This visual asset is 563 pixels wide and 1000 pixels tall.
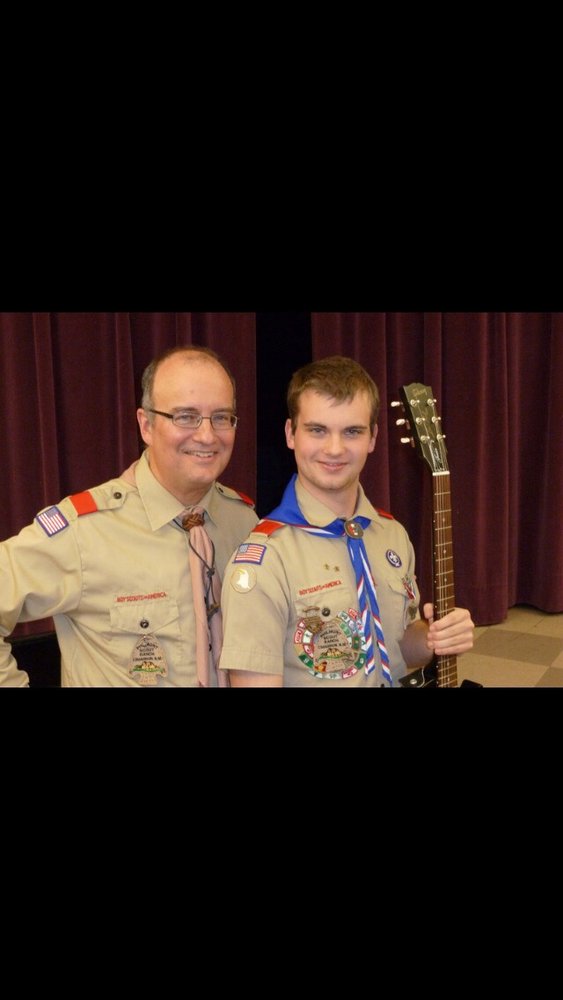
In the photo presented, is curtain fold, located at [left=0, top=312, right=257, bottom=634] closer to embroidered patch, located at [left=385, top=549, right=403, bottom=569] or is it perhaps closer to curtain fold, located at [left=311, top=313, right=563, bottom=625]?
curtain fold, located at [left=311, top=313, right=563, bottom=625]

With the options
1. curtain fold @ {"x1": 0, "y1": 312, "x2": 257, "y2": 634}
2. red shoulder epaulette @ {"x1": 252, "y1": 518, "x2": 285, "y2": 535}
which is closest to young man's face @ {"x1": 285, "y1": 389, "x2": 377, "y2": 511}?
red shoulder epaulette @ {"x1": 252, "y1": 518, "x2": 285, "y2": 535}

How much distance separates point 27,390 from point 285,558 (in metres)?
1.78

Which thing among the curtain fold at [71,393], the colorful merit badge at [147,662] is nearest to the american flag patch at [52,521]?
the colorful merit badge at [147,662]

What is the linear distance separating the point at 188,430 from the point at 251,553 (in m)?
0.38

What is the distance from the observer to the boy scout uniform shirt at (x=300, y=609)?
1.60 meters

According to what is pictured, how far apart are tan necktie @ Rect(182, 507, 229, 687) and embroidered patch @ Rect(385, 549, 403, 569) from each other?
1.52 feet

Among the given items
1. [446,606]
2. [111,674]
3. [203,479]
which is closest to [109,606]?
[111,674]

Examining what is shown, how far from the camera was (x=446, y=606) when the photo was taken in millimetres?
1793

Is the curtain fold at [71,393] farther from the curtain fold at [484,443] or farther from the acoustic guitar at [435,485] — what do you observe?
the acoustic guitar at [435,485]

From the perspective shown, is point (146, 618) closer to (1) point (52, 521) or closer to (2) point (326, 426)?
(1) point (52, 521)

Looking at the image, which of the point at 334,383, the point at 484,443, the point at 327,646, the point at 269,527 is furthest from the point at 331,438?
the point at 484,443

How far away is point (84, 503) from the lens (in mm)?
1908
